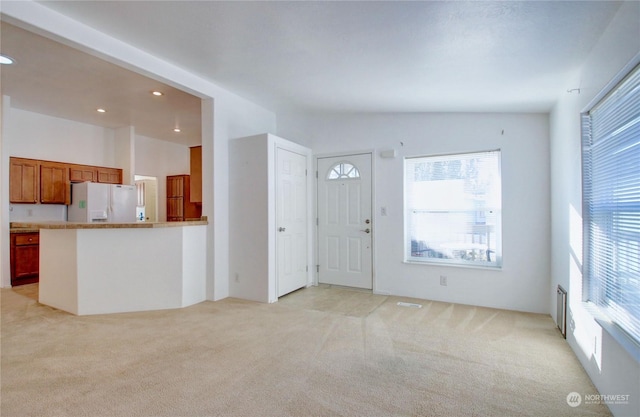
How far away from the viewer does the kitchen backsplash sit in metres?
5.17

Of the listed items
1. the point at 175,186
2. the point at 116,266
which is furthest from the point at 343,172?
the point at 175,186

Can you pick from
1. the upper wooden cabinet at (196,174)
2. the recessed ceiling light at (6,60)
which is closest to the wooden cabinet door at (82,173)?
the upper wooden cabinet at (196,174)

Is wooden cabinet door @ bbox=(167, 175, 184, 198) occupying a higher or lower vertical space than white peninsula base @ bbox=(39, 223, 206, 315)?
higher

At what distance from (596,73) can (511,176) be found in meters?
1.65

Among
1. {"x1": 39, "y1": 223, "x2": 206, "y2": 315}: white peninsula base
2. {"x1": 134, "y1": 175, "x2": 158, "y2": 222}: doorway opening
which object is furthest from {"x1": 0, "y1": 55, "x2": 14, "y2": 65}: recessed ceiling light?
{"x1": 134, "y1": 175, "x2": 158, "y2": 222}: doorway opening

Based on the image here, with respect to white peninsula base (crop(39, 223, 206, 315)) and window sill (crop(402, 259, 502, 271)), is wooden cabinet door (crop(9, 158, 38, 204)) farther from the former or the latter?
window sill (crop(402, 259, 502, 271))

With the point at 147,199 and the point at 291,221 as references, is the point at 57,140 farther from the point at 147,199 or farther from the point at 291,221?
the point at 291,221

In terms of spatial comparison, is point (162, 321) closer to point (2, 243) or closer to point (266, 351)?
point (266, 351)

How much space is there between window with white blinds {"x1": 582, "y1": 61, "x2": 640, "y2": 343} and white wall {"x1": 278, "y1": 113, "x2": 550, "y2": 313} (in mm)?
1236

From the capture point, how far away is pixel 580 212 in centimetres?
253

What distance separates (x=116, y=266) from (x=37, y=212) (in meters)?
3.18
